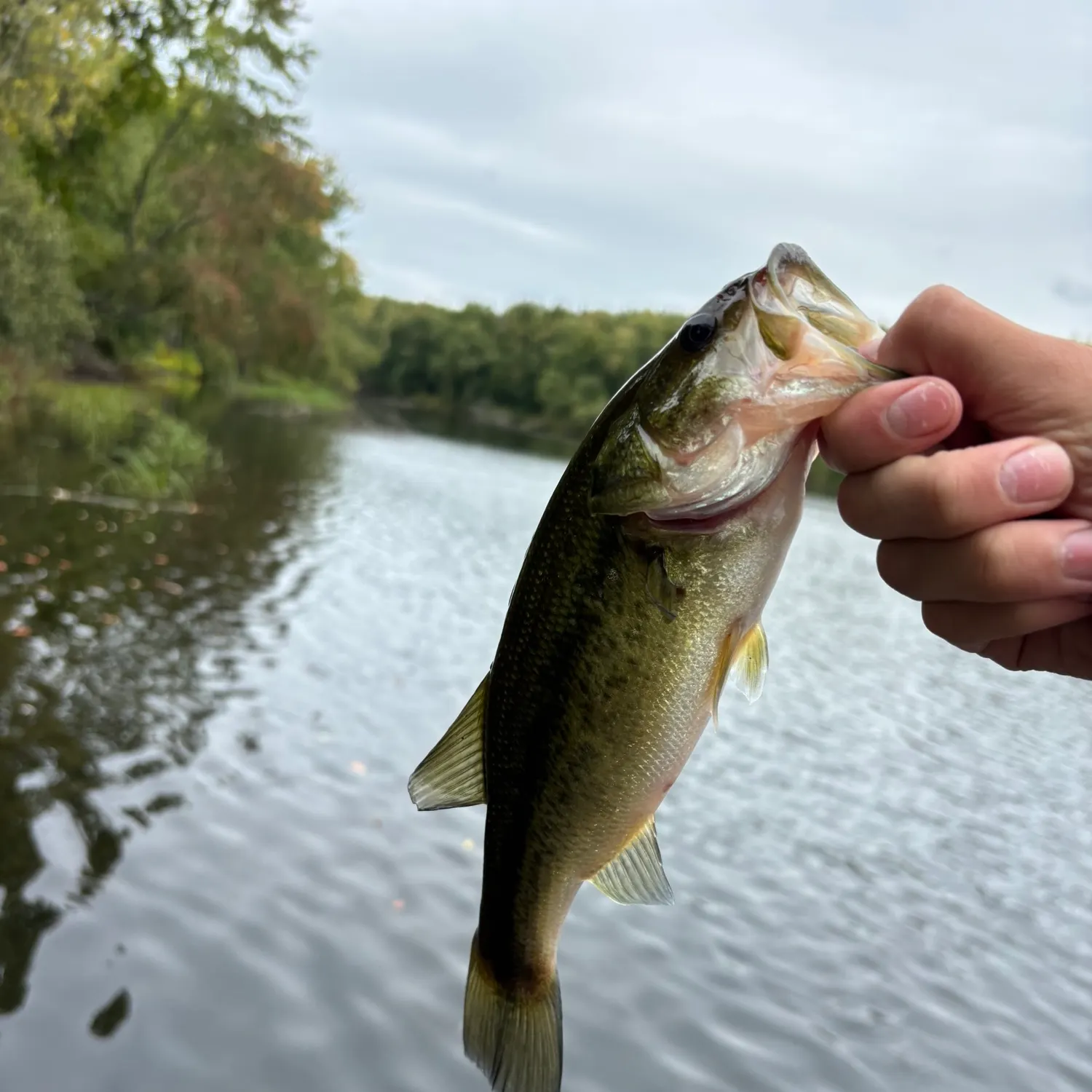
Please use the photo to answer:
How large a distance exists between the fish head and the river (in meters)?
4.85

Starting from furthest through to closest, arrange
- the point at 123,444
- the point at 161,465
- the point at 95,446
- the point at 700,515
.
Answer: the point at 123,444 < the point at 95,446 < the point at 161,465 < the point at 700,515

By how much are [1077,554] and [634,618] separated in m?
0.80

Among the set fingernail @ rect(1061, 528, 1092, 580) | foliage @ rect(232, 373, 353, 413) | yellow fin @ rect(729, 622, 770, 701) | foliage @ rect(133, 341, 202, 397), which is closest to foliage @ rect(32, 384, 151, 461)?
foliage @ rect(133, 341, 202, 397)

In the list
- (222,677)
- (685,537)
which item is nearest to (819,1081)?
(685,537)

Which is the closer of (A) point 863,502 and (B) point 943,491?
(B) point 943,491

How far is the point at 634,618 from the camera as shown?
2.03m

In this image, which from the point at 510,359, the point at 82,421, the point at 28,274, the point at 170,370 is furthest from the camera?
the point at 510,359

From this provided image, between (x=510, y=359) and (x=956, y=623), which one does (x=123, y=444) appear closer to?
(x=956, y=623)

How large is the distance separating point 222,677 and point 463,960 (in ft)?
16.8

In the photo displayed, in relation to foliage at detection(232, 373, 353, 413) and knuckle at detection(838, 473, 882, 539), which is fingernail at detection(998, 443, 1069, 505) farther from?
foliage at detection(232, 373, 353, 413)

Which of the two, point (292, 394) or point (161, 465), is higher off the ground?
point (292, 394)

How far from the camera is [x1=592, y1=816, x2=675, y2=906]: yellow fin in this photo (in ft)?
7.52

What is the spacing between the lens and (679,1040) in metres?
6.53

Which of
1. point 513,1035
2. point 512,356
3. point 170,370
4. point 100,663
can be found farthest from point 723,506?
point 512,356
